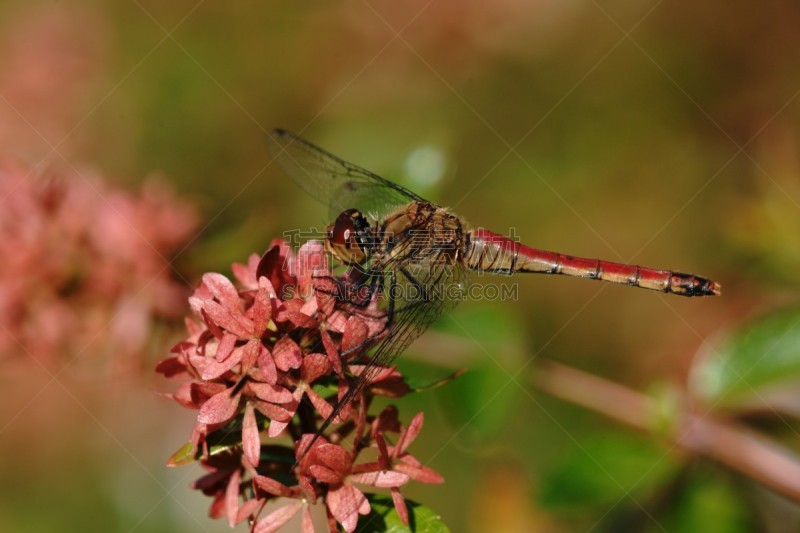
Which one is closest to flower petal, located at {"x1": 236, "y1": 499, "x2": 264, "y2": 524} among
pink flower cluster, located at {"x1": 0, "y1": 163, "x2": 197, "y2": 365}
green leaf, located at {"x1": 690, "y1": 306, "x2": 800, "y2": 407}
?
pink flower cluster, located at {"x1": 0, "y1": 163, "x2": 197, "y2": 365}

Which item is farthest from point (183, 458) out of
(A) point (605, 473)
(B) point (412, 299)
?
(A) point (605, 473)

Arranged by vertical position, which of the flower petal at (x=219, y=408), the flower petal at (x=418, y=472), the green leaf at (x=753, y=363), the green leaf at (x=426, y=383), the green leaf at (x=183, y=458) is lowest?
the green leaf at (x=183, y=458)

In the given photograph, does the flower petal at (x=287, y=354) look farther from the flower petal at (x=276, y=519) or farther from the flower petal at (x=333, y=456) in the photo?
the flower petal at (x=276, y=519)

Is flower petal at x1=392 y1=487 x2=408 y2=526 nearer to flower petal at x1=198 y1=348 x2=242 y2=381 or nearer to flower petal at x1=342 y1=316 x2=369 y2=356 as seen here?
flower petal at x1=342 y1=316 x2=369 y2=356

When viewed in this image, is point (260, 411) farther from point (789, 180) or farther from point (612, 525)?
point (789, 180)

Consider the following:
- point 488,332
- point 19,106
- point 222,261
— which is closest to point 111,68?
point 19,106

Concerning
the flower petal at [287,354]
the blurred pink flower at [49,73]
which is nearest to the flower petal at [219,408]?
the flower petal at [287,354]
